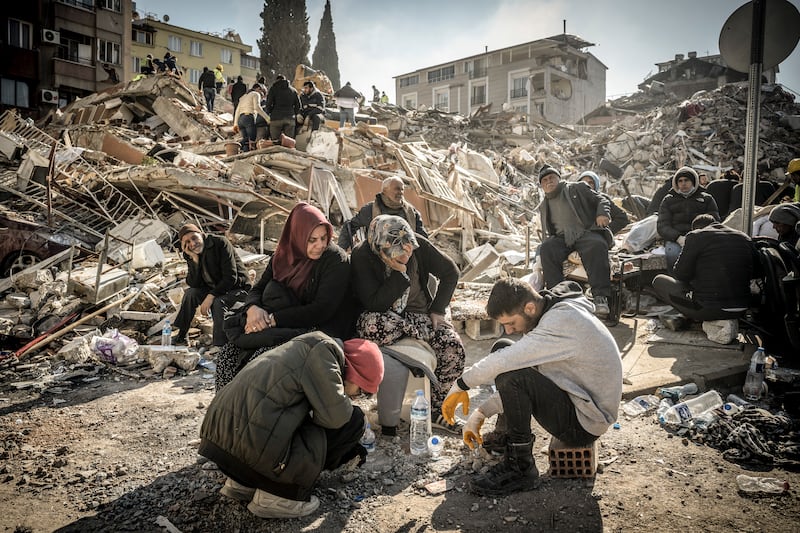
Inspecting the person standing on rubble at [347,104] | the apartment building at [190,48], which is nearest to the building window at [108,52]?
the apartment building at [190,48]

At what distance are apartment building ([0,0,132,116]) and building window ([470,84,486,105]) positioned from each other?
26.9 metres

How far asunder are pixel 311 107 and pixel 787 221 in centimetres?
1029

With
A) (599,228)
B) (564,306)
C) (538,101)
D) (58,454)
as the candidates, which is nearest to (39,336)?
(58,454)

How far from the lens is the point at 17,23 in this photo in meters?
24.3

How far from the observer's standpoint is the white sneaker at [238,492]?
2.51 metres

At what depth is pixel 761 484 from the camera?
2.57 meters

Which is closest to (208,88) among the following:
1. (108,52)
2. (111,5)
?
(108,52)

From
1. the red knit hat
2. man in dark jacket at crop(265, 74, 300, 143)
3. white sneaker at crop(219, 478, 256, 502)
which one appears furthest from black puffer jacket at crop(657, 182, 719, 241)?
man in dark jacket at crop(265, 74, 300, 143)

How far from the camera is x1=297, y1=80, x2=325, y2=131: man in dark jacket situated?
12.1m

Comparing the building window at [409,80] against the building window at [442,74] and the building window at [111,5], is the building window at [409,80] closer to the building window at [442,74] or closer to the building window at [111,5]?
the building window at [442,74]

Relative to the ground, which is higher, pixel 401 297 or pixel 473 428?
pixel 401 297

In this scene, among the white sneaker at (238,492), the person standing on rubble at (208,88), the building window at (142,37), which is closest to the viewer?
the white sneaker at (238,492)

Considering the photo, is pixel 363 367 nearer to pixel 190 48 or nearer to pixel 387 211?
pixel 387 211

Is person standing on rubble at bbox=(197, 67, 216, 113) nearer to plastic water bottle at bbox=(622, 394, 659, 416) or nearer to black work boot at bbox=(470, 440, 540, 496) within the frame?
plastic water bottle at bbox=(622, 394, 659, 416)
